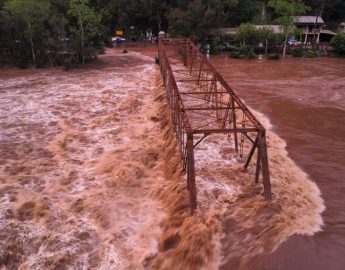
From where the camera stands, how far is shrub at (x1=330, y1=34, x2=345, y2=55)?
1441 inches

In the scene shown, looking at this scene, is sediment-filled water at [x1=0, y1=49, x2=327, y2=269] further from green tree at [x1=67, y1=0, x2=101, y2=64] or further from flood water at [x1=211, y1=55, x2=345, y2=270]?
green tree at [x1=67, y1=0, x2=101, y2=64]

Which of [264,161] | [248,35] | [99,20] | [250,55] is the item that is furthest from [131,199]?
[248,35]

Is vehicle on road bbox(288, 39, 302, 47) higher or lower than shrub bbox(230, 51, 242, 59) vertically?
higher

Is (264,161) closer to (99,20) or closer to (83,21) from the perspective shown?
(83,21)

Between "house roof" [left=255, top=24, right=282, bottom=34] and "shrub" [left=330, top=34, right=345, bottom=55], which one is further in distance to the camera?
"house roof" [left=255, top=24, right=282, bottom=34]

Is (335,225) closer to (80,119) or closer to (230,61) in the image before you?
(80,119)

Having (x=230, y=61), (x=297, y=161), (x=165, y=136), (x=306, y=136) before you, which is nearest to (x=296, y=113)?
(x=306, y=136)

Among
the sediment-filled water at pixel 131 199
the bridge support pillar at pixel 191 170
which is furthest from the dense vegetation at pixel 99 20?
the bridge support pillar at pixel 191 170

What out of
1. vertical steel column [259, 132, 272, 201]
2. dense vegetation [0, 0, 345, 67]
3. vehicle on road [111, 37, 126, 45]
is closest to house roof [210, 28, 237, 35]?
dense vegetation [0, 0, 345, 67]

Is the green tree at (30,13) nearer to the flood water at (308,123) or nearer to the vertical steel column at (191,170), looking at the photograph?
the flood water at (308,123)

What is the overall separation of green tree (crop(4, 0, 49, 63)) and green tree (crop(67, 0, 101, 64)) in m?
2.53

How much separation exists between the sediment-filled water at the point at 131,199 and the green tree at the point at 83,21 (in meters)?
15.6

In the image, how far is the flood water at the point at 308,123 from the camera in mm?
7918

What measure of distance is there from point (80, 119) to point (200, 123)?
20.6 ft
